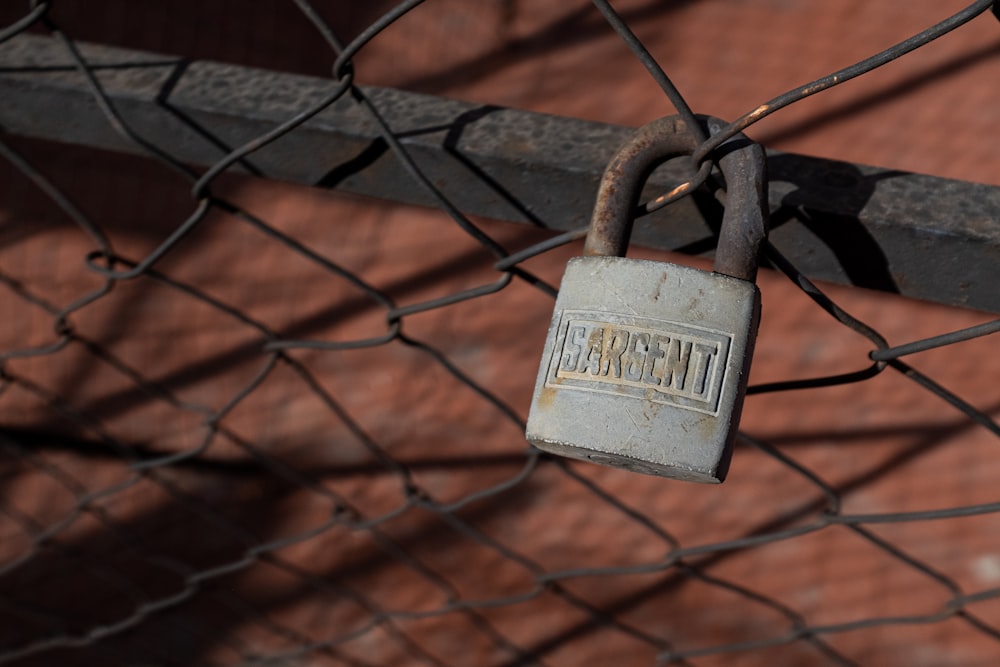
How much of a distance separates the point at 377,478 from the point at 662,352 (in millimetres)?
816

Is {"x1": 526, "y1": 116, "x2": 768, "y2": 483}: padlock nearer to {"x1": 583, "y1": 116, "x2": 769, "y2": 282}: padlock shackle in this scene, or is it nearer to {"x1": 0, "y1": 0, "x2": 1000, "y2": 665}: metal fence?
{"x1": 583, "y1": 116, "x2": 769, "y2": 282}: padlock shackle

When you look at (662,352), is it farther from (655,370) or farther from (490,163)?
(490,163)

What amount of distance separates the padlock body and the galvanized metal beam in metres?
0.08

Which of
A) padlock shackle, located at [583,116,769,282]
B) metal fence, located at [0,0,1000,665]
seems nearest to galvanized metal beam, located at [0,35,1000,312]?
padlock shackle, located at [583,116,769,282]

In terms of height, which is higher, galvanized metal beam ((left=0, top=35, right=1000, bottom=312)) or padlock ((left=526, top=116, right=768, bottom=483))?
galvanized metal beam ((left=0, top=35, right=1000, bottom=312))

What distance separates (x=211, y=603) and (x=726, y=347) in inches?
41.8

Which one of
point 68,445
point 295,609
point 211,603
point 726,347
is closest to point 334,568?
point 295,609

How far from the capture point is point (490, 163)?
0.56 m

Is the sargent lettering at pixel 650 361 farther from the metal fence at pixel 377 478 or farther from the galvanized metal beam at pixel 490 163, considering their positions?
the metal fence at pixel 377 478

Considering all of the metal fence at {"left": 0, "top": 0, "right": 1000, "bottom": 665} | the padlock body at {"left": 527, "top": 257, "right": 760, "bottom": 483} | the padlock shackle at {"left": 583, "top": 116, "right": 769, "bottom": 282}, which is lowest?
the padlock body at {"left": 527, "top": 257, "right": 760, "bottom": 483}

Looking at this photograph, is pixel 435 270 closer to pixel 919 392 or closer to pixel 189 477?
pixel 189 477

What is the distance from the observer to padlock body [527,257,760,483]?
46 centimetres

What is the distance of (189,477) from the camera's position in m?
1.25

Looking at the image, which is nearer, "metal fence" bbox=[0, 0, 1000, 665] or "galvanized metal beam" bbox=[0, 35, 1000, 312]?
"galvanized metal beam" bbox=[0, 35, 1000, 312]
